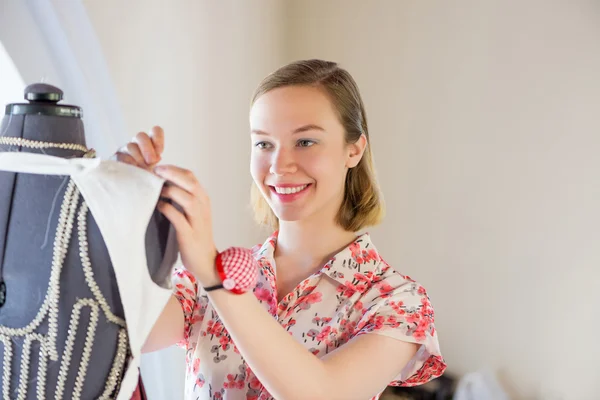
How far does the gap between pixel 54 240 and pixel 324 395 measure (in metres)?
0.44

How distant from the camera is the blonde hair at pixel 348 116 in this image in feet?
3.91

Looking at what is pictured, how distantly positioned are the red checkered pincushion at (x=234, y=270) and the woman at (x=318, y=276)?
0.88 feet

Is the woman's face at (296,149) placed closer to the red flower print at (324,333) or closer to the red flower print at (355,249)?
the red flower print at (355,249)

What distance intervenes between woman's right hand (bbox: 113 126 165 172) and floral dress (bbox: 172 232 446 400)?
437 mm

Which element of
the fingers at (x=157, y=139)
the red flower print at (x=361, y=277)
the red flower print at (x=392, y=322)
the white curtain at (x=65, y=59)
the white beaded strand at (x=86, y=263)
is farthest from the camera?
the white curtain at (x=65, y=59)

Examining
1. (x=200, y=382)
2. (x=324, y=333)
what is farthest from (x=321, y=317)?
(x=200, y=382)

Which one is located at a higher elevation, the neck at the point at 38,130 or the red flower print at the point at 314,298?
the neck at the point at 38,130

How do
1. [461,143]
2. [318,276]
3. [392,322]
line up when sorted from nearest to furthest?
[392,322] → [318,276] → [461,143]

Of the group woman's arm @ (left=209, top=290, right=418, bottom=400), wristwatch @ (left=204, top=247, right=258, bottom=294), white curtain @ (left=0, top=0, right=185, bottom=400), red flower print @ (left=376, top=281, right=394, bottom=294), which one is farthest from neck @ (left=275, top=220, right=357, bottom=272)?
white curtain @ (left=0, top=0, right=185, bottom=400)

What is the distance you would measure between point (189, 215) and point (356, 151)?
61 centimetres

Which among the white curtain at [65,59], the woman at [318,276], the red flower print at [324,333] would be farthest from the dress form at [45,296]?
the white curtain at [65,59]

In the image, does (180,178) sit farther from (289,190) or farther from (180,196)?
(289,190)

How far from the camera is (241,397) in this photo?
43.8 inches

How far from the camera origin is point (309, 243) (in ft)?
4.02
